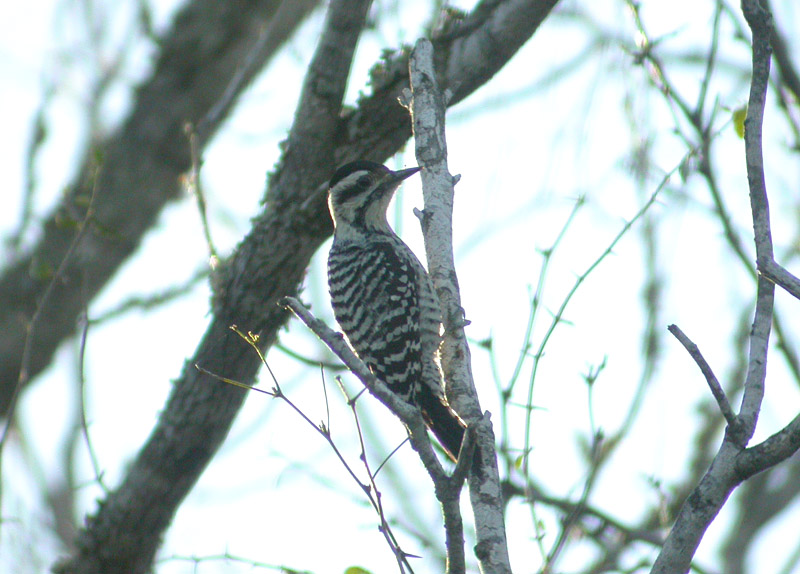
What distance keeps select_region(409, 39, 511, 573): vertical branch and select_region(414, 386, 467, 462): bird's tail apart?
2.88 feet

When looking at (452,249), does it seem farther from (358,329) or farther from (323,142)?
(358,329)

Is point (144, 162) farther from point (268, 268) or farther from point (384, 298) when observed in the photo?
point (268, 268)

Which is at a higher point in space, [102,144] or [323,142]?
[102,144]

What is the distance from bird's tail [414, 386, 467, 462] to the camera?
4.64 meters

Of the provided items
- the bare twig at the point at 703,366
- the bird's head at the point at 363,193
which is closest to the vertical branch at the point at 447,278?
the bare twig at the point at 703,366

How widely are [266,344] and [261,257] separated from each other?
554mm

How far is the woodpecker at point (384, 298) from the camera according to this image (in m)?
5.04

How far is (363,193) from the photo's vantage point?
18.5 feet

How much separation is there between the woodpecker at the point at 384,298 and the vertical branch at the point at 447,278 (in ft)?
2.89

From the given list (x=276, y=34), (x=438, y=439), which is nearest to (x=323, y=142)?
(x=438, y=439)

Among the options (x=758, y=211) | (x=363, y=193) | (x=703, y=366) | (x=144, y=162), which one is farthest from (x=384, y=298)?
(x=144, y=162)

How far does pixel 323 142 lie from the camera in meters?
4.81

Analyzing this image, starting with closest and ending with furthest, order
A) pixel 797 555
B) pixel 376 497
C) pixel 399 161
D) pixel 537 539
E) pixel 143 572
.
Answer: pixel 376 497 < pixel 537 539 < pixel 143 572 < pixel 399 161 < pixel 797 555

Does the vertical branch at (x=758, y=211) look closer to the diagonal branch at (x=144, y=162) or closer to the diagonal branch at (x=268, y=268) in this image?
the diagonal branch at (x=268, y=268)
